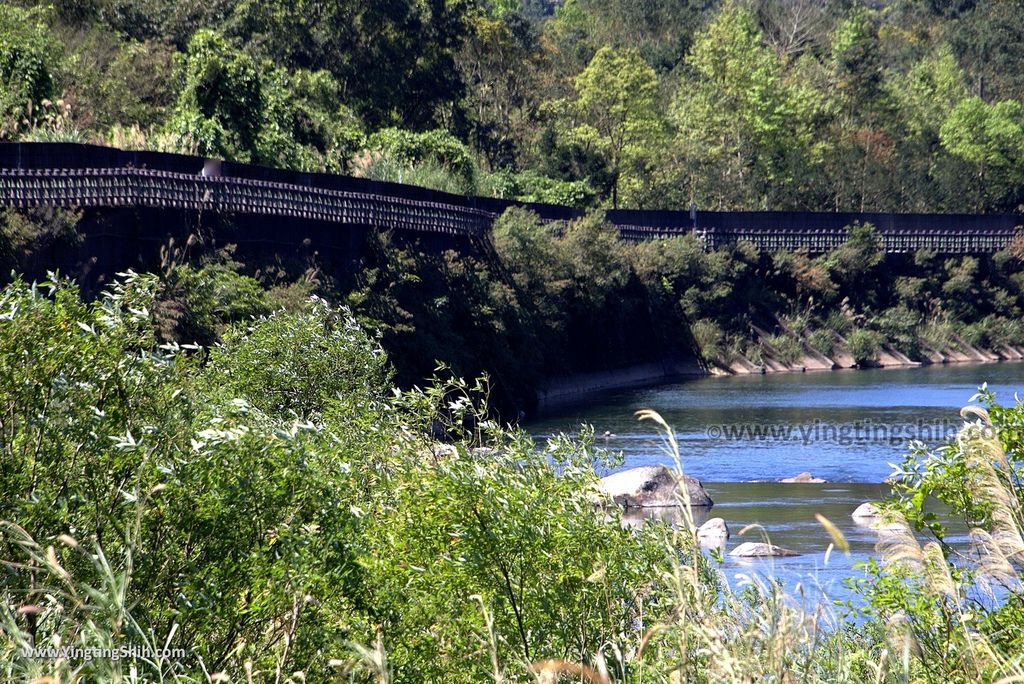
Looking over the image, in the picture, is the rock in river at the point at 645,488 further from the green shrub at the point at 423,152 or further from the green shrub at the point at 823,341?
the green shrub at the point at 823,341

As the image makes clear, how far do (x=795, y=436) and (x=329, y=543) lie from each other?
32720 millimetres

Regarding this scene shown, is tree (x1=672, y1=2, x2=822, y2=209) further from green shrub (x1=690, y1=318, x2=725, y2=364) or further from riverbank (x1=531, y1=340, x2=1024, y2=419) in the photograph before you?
riverbank (x1=531, y1=340, x2=1024, y2=419)

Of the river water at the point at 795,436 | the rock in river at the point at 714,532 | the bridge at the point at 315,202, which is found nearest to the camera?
the rock in river at the point at 714,532

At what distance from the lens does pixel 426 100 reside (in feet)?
230

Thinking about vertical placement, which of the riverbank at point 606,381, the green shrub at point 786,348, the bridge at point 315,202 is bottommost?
the riverbank at point 606,381

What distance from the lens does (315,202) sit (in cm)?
4334

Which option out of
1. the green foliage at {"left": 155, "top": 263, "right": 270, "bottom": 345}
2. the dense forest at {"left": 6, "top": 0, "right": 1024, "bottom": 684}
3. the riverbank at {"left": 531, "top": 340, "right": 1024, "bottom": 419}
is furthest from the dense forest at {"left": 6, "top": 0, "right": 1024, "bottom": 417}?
the riverbank at {"left": 531, "top": 340, "right": 1024, "bottom": 419}

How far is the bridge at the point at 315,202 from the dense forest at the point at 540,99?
139 inches

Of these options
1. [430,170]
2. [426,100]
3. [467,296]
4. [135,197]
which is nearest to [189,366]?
[135,197]

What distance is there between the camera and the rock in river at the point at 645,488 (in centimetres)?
3000

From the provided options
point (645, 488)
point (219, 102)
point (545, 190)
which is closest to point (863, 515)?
point (645, 488)

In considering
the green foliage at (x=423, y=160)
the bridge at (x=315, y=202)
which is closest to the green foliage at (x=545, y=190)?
the bridge at (x=315, y=202)

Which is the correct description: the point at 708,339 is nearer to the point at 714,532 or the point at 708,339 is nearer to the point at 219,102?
the point at 219,102

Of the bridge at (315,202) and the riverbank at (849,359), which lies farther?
the riverbank at (849,359)
